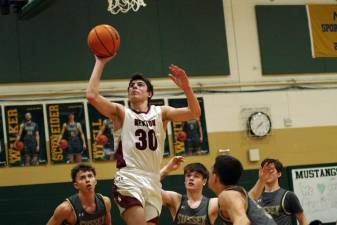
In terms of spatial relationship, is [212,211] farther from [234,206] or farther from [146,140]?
[234,206]

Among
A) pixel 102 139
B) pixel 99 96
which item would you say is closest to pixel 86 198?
pixel 99 96

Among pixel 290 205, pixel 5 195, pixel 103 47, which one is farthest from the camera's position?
pixel 5 195

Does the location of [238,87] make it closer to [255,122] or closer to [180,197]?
[255,122]

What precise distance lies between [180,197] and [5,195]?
4.33 metres

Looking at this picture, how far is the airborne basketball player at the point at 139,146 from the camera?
245 inches

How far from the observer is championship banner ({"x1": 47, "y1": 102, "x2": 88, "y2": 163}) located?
37.6 ft

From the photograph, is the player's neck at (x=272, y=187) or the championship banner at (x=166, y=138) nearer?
the player's neck at (x=272, y=187)

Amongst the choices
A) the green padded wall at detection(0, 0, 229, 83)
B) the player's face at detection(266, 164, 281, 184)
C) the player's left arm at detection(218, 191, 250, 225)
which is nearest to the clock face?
the green padded wall at detection(0, 0, 229, 83)

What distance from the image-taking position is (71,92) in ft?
38.4

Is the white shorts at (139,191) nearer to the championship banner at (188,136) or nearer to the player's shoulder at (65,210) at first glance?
the player's shoulder at (65,210)

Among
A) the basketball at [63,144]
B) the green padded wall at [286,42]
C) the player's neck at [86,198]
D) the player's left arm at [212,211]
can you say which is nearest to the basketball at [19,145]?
the basketball at [63,144]

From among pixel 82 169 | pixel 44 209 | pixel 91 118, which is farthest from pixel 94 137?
pixel 82 169

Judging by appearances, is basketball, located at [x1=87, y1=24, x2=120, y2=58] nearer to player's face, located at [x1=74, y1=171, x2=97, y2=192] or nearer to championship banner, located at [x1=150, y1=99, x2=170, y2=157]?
player's face, located at [x1=74, y1=171, x2=97, y2=192]

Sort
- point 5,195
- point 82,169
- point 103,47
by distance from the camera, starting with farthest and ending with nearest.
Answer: point 5,195
point 82,169
point 103,47
